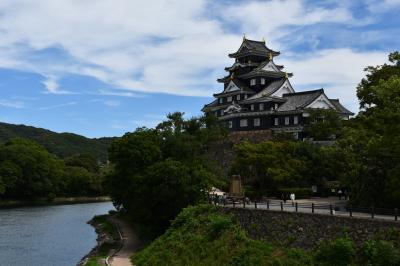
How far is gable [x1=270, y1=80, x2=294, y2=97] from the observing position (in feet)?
209

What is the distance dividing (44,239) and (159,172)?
1331cm

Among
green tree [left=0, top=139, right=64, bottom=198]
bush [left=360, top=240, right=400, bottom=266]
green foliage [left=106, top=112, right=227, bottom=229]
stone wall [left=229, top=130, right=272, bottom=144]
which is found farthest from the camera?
green tree [left=0, top=139, right=64, bottom=198]

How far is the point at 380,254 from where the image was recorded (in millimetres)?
18516

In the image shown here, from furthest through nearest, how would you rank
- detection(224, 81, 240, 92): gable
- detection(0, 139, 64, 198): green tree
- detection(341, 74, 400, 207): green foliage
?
detection(0, 139, 64, 198): green tree, detection(224, 81, 240, 92): gable, detection(341, 74, 400, 207): green foliage

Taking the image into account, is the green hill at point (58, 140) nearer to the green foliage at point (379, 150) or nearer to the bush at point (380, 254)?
the green foliage at point (379, 150)

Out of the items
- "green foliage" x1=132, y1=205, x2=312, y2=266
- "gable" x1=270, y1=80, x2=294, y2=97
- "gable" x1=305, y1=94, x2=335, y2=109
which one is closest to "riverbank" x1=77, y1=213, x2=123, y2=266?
"green foliage" x1=132, y1=205, x2=312, y2=266

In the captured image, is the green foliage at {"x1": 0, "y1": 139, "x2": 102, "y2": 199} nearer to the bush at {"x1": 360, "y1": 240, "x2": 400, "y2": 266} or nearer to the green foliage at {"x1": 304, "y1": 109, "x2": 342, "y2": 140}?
the green foliage at {"x1": 304, "y1": 109, "x2": 342, "y2": 140}

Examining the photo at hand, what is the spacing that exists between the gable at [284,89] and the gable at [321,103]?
551 cm

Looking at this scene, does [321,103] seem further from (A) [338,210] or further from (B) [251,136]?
(A) [338,210]

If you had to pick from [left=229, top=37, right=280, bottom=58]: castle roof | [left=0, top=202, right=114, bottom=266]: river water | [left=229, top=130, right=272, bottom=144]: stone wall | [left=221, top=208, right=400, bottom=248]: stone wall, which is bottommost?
[left=0, top=202, right=114, bottom=266]: river water

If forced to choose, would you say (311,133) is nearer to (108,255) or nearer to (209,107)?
(209,107)

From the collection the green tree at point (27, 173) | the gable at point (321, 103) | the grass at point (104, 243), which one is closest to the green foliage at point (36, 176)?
the green tree at point (27, 173)

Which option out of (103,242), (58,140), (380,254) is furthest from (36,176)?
(58,140)

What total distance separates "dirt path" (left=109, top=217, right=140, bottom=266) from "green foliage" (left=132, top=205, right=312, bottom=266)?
77 cm
